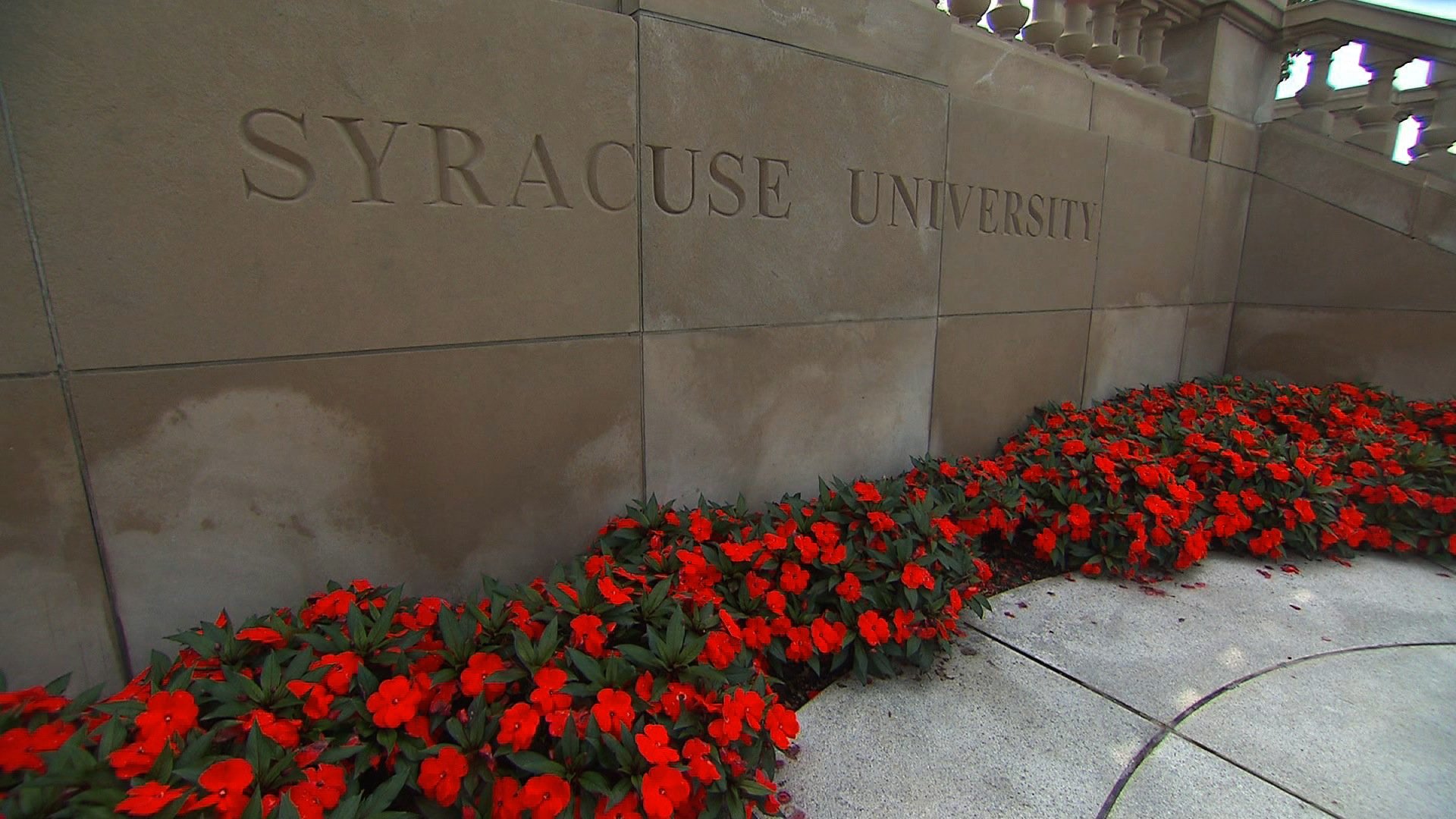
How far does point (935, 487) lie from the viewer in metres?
3.41

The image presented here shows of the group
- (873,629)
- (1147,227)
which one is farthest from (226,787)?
(1147,227)

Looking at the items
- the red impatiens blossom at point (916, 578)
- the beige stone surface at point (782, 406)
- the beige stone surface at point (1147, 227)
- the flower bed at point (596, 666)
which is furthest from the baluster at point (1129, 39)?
the red impatiens blossom at point (916, 578)

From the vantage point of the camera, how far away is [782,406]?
3.15 m

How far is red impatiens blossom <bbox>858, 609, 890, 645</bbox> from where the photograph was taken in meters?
2.31

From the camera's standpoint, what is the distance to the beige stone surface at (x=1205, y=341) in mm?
5469

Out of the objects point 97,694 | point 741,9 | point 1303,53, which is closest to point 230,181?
point 97,694

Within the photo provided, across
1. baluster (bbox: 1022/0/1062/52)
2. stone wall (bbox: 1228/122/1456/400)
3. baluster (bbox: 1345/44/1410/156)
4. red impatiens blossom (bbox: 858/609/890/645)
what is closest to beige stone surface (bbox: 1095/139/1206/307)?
baluster (bbox: 1022/0/1062/52)

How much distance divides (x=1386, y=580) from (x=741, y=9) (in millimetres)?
3798

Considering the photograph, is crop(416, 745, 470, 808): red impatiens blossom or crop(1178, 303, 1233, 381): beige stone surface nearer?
crop(416, 745, 470, 808): red impatiens blossom

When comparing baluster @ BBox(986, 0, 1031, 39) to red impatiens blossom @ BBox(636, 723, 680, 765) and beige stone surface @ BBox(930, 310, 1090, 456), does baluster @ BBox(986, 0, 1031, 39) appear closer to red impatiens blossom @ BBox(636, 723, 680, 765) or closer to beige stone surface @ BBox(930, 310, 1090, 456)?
beige stone surface @ BBox(930, 310, 1090, 456)

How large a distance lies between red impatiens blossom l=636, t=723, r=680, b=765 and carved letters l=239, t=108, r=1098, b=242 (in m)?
1.62

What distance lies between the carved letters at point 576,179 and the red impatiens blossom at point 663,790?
5.61 feet

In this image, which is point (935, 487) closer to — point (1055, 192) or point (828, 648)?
point (828, 648)

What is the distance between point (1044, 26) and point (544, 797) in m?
4.79
